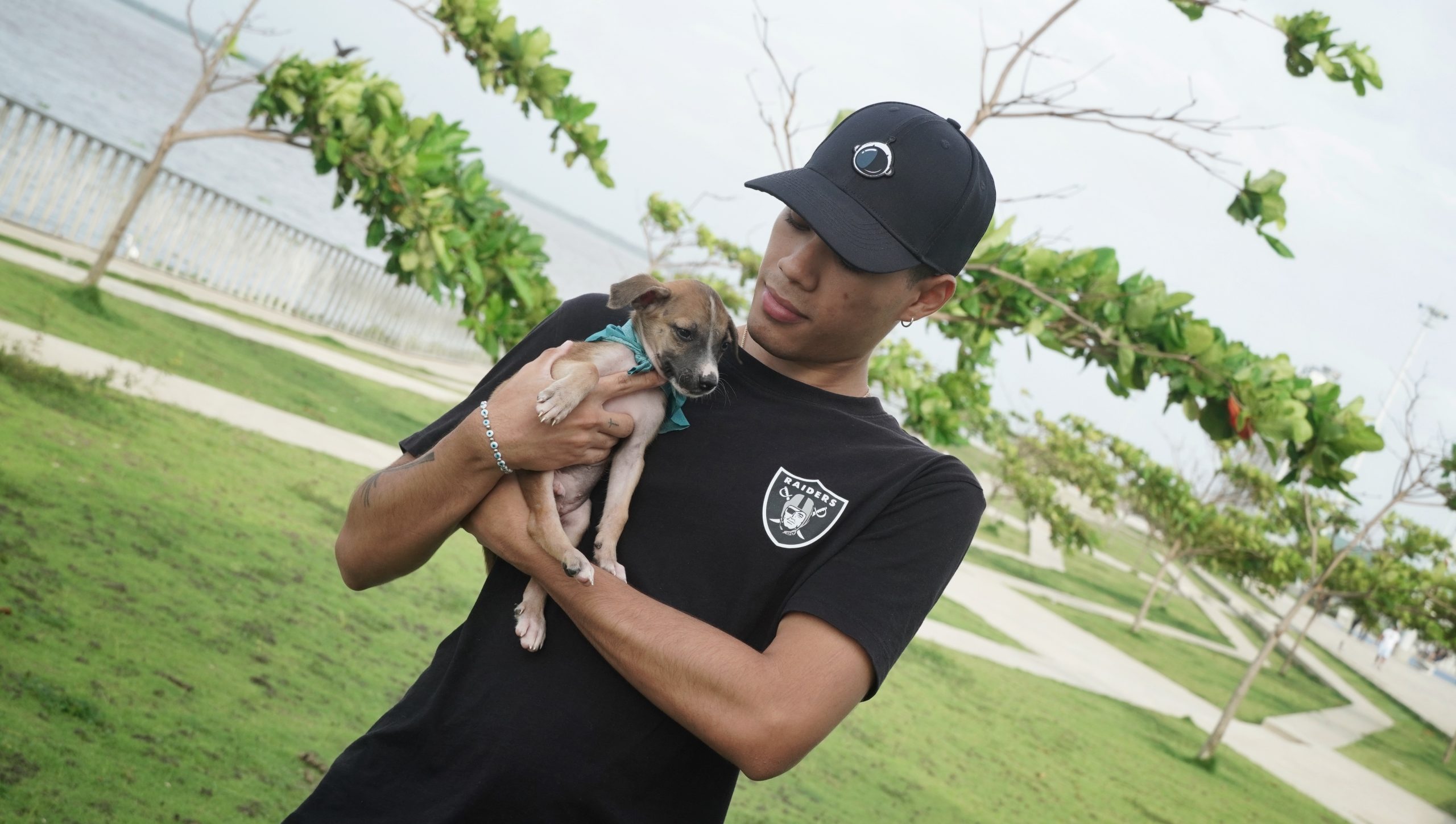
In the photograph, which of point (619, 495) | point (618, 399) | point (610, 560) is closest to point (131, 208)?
point (618, 399)

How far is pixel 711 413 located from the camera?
2.47 meters

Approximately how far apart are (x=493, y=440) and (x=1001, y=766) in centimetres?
955

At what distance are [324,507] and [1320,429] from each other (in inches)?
303

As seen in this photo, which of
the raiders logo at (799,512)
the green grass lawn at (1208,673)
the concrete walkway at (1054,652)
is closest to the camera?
the raiders logo at (799,512)

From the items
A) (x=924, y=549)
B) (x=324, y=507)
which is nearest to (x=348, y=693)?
(x=324, y=507)

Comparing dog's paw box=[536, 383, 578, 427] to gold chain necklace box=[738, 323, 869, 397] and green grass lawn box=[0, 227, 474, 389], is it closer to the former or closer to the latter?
gold chain necklace box=[738, 323, 869, 397]

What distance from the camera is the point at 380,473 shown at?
252 cm

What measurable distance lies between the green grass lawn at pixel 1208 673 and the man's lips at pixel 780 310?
71.0 ft

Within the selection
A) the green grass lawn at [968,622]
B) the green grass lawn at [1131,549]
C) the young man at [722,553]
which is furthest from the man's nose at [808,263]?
the green grass lawn at [1131,549]

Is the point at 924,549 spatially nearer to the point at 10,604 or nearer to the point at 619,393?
the point at 619,393

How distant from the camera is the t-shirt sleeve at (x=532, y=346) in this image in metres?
2.56

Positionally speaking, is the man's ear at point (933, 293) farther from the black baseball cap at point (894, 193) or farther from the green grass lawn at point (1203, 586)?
the green grass lawn at point (1203, 586)

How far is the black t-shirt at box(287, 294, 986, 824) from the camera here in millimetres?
2090

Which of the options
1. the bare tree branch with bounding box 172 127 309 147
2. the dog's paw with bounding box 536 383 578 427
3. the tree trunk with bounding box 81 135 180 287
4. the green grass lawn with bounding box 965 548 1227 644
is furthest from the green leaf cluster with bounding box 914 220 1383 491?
the green grass lawn with bounding box 965 548 1227 644
